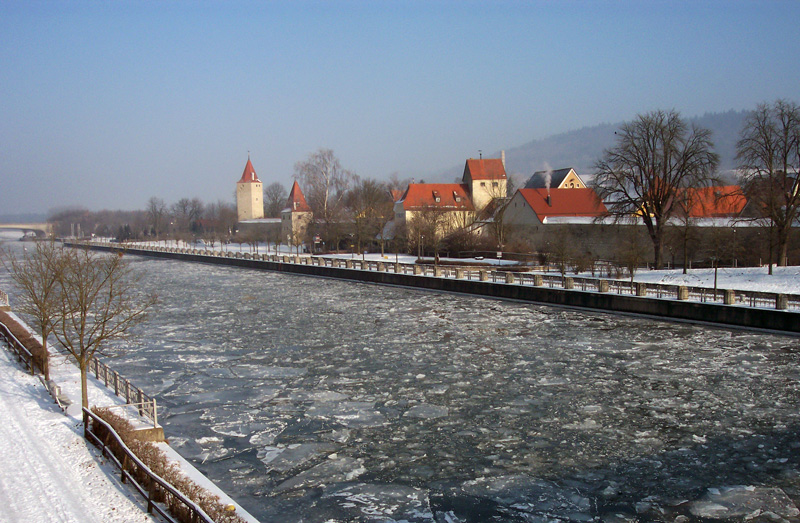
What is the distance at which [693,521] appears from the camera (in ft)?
28.0

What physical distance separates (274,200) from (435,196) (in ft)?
274

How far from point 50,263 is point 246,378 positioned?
579cm

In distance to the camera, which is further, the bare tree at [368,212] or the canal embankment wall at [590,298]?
the bare tree at [368,212]

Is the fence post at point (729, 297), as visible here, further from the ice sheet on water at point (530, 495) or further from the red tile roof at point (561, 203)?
the red tile roof at point (561, 203)

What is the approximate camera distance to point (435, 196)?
73.0m

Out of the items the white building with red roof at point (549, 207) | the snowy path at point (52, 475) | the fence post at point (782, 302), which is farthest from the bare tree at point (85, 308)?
the white building with red roof at point (549, 207)

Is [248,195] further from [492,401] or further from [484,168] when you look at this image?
A: [492,401]

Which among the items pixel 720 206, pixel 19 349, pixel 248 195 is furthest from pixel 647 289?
pixel 248 195

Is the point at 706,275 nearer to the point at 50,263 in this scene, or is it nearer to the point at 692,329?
the point at 692,329

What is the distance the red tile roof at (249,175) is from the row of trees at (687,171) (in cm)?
8027

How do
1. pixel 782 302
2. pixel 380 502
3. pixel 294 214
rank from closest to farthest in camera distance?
1. pixel 380 502
2. pixel 782 302
3. pixel 294 214

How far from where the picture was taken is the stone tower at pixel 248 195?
372 feet

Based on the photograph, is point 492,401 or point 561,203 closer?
point 492,401

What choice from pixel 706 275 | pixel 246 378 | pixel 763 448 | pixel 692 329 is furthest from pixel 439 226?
pixel 763 448
